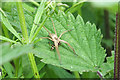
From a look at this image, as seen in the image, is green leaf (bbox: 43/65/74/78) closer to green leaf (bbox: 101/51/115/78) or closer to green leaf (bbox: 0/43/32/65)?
green leaf (bbox: 101/51/115/78)

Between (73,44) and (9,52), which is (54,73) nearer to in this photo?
(73,44)

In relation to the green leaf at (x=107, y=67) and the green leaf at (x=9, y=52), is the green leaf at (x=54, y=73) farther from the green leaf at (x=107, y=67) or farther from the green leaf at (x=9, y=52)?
the green leaf at (x=9, y=52)

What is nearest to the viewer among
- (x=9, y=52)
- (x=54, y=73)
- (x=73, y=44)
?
(x=9, y=52)

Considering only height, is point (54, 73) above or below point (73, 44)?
below

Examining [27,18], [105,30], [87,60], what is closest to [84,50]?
[87,60]

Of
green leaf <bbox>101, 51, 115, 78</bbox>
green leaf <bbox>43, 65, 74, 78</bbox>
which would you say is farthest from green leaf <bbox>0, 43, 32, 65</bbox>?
green leaf <bbox>43, 65, 74, 78</bbox>

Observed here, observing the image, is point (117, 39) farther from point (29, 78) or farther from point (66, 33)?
point (29, 78)

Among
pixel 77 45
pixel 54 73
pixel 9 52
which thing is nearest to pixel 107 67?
pixel 77 45

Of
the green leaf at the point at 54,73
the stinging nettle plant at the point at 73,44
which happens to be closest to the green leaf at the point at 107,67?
the stinging nettle plant at the point at 73,44
